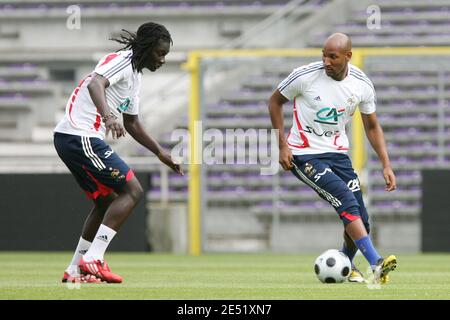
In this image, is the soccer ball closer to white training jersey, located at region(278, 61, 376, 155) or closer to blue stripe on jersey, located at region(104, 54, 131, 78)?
white training jersey, located at region(278, 61, 376, 155)

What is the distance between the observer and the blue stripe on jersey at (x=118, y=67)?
8734mm

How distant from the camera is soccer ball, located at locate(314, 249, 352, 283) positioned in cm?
908

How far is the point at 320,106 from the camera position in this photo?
927cm

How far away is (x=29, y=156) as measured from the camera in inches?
822

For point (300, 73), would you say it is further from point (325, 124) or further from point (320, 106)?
point (325, 124)

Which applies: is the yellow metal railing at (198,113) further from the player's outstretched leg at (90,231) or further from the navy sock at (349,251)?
the player's outstretched leg at (90,231)

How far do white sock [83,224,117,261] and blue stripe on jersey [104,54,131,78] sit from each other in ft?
3.87

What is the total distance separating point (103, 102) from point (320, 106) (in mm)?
1856

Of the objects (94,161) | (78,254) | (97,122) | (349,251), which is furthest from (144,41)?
(349,251)

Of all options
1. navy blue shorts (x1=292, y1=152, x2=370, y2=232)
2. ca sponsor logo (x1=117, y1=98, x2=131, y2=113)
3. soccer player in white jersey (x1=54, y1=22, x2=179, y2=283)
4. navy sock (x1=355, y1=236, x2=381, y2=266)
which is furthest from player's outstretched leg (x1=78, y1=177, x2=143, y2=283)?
navy sock (x1=355, y1=236, x2=381, y2=266)

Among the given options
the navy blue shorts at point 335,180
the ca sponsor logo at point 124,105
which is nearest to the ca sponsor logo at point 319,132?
the navy blue shorts at point 335,180
